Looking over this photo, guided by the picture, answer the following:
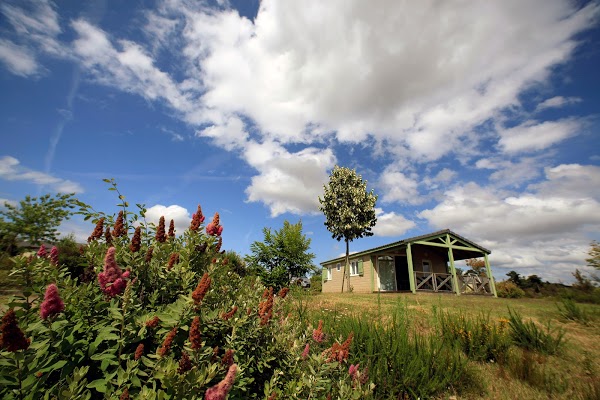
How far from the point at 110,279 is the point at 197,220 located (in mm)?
1011

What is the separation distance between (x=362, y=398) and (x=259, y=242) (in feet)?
41.6

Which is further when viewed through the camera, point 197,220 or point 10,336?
point 197,220

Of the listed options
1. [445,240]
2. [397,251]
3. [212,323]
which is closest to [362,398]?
[212,323]

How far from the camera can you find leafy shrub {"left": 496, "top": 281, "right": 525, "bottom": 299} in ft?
64.8

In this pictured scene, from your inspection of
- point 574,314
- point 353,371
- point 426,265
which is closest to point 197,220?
point 353,371

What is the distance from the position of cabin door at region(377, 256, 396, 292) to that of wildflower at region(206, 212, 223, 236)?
67.5 ft

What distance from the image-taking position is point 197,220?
2.66m

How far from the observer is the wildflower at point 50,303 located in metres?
1.45

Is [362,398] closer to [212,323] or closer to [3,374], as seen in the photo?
[212,323]

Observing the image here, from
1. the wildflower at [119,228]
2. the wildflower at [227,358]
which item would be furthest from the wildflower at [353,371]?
the wildflower at [119,228]

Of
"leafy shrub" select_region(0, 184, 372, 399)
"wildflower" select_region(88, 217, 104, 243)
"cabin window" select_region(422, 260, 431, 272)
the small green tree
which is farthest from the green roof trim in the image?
"wildflower" select_region(88, 217, 104, 243)

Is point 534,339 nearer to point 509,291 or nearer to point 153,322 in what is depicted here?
point 153,322

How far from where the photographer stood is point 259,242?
1485 cm

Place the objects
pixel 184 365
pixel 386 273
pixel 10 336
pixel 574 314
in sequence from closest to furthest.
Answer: pixel 10 336, pixel 184 365, pixel 574 314, pixel 386 273
